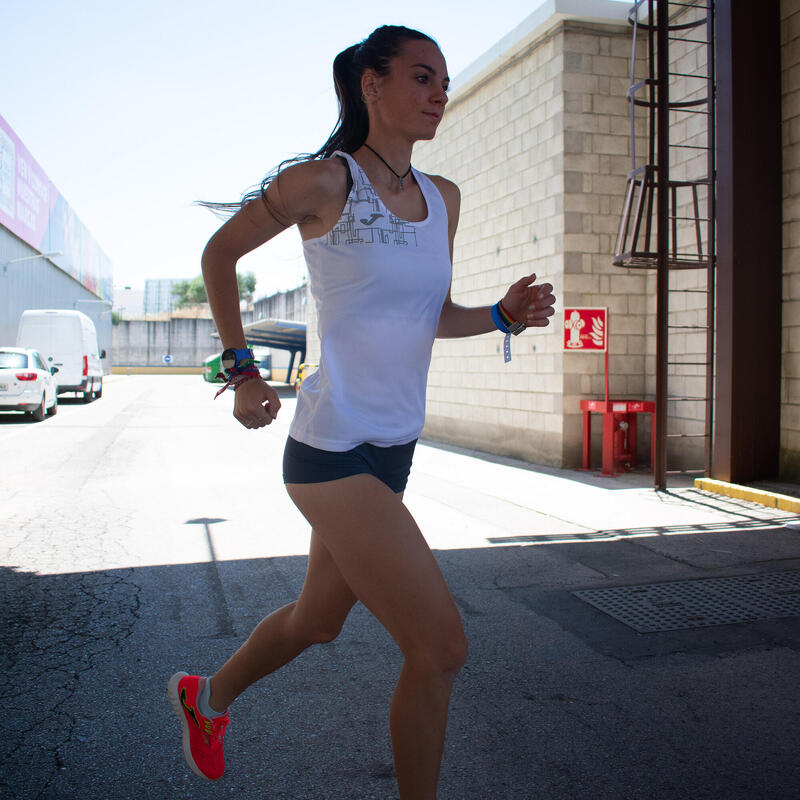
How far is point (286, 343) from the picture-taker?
141 ft

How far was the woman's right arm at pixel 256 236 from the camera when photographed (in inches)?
79.6

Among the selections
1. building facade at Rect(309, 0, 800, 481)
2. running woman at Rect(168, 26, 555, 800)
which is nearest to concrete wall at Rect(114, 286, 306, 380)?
building facade at Rect(309, 0, 800, 481)

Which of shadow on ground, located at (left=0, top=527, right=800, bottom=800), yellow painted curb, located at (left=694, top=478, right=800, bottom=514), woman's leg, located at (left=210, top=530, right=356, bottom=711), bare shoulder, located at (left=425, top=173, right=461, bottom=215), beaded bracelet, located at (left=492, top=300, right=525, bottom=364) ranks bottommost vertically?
shadow on ground, located at (left=0, top=527, right=800, bottom=800)

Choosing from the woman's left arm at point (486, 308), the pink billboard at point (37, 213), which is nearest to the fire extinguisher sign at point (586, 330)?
the woman's left arm at point (486, 308)

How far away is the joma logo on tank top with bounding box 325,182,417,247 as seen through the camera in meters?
2.00

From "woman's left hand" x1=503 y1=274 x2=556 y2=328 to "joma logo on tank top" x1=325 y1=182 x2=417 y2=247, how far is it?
453 mm

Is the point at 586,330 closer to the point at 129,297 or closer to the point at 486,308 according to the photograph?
the point at 486,308

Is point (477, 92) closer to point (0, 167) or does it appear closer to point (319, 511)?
point (319, 511)

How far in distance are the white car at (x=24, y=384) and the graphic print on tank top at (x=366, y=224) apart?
1646 centimetres

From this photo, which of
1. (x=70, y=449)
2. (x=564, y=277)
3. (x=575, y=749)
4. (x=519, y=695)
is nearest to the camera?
(x=575, y=749)

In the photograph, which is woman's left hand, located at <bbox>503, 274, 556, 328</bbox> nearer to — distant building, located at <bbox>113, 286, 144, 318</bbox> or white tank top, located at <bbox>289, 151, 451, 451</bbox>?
white tank top, located at <bbox>289, 151, 451, 451</bbox>

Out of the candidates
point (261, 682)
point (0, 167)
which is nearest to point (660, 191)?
point (261, 682)

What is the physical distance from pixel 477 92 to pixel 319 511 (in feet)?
→ 38.5

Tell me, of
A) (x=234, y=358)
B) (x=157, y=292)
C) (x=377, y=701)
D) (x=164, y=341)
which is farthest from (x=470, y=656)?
(x=157, y=292)
